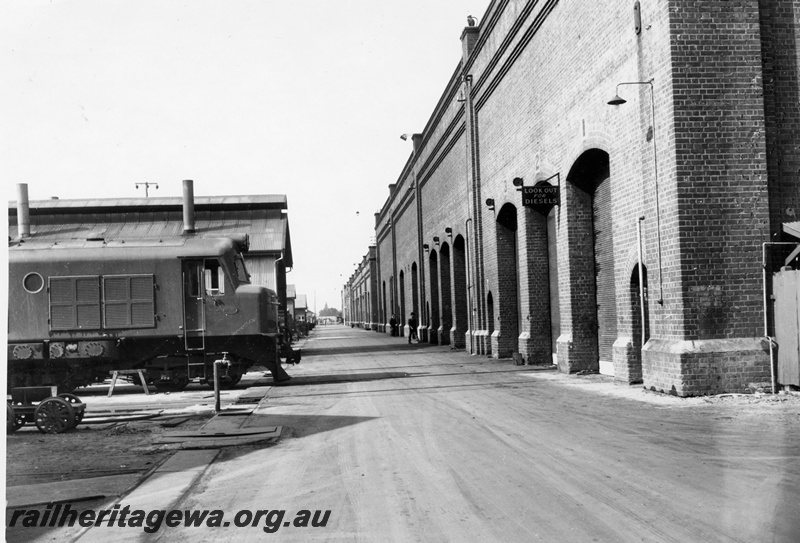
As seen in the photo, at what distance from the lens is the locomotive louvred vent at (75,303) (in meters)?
16.2

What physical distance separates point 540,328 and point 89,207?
2241 centimetres

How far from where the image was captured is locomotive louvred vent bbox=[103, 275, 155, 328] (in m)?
16.3

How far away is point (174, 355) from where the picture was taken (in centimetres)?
1672

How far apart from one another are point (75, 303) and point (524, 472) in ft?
40.4

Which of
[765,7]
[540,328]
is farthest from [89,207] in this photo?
[765,7]

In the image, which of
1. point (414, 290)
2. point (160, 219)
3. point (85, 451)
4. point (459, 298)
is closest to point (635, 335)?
point (85, 451)

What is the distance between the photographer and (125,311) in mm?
16375

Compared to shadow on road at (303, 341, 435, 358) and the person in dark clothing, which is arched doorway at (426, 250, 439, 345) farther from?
the person in dark clothing

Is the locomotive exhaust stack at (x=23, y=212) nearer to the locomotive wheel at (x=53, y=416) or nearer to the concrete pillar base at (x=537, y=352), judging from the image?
the locomotive wheel at (x=53, y=416)

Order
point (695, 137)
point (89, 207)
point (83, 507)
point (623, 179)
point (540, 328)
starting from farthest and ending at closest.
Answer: point (89, 207) → point (540, 328) → point (623, 179) → point (695, 137) → point (83, 507)

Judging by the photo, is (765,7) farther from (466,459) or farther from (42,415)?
(42,415)

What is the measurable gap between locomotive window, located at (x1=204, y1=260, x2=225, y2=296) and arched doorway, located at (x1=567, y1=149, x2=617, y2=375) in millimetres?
7981

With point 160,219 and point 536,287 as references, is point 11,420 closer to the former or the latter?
point 536,287

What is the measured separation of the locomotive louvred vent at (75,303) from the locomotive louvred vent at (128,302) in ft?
0.73
